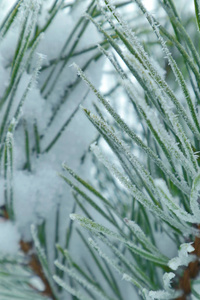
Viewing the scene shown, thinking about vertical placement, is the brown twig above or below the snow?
below

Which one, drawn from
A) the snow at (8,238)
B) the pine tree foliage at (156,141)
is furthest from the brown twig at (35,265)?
the pine tree foliage at (156,141)

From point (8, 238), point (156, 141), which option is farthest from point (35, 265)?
point (156, 141)

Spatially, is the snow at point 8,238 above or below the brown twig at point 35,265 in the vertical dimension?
above

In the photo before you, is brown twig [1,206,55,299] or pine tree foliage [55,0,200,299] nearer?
pine tree foliage [55,0,200,299]

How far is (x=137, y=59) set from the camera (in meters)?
0.28

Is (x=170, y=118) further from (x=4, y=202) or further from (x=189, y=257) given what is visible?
(x=4, y=202)

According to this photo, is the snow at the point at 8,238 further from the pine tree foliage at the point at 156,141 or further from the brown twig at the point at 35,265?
the pine tree foliage at the point at 156,141

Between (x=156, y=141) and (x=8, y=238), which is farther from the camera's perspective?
(x=8, y=238)

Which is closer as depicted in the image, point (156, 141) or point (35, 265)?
point (156, 141)

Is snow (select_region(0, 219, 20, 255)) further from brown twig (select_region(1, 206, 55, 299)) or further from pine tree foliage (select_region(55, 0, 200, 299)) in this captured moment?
pine tree foliage (select_region(55, 0, 200, 299))

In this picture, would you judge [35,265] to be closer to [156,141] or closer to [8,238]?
[8,238]

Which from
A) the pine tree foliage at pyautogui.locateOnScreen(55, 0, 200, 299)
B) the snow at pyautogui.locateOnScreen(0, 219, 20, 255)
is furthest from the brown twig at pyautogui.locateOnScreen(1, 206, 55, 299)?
the pine tree foliage at pyautogui.locateOnScreen(55, 0, 200, 299)

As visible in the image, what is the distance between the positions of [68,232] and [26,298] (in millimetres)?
89

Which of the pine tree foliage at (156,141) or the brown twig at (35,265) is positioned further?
the brown twig at (35,265)
